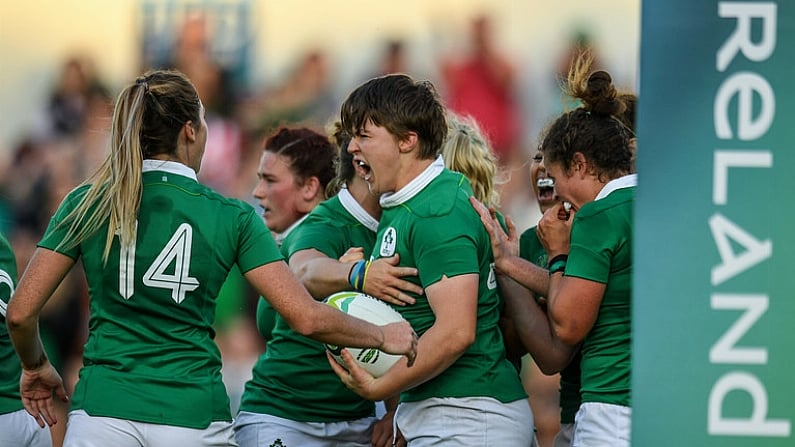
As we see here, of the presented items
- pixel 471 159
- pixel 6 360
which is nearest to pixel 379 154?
pixel 471 159

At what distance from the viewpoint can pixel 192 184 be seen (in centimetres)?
386

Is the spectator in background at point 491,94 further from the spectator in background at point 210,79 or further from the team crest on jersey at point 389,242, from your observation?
the team crest on jersey at point 389,242

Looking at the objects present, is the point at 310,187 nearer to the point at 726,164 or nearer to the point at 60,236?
the point at 60,236

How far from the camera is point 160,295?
148 inches

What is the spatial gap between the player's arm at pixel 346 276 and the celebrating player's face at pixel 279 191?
0.84m

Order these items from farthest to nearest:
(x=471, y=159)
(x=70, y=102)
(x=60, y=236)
A: (x=70, y=102) < (x=471, y=159) < (x=60, y=236)

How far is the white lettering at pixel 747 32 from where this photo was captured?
2918mm

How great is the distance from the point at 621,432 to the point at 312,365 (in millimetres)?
1251

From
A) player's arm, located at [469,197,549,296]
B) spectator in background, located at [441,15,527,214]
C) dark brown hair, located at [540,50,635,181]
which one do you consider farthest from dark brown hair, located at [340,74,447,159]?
spectator in background, located at [441,15,527,214]

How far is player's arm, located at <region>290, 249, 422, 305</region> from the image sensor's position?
3975 millimetres

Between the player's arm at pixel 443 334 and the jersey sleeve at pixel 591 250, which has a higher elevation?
the jersey sleeve at pixel 591 250

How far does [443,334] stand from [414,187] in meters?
0.52

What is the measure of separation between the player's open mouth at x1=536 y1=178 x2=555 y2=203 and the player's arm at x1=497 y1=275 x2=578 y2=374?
685 mm

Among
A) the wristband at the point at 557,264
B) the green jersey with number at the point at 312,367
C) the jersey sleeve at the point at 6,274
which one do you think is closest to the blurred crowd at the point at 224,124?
the green jersey with number at the point at 312,367
